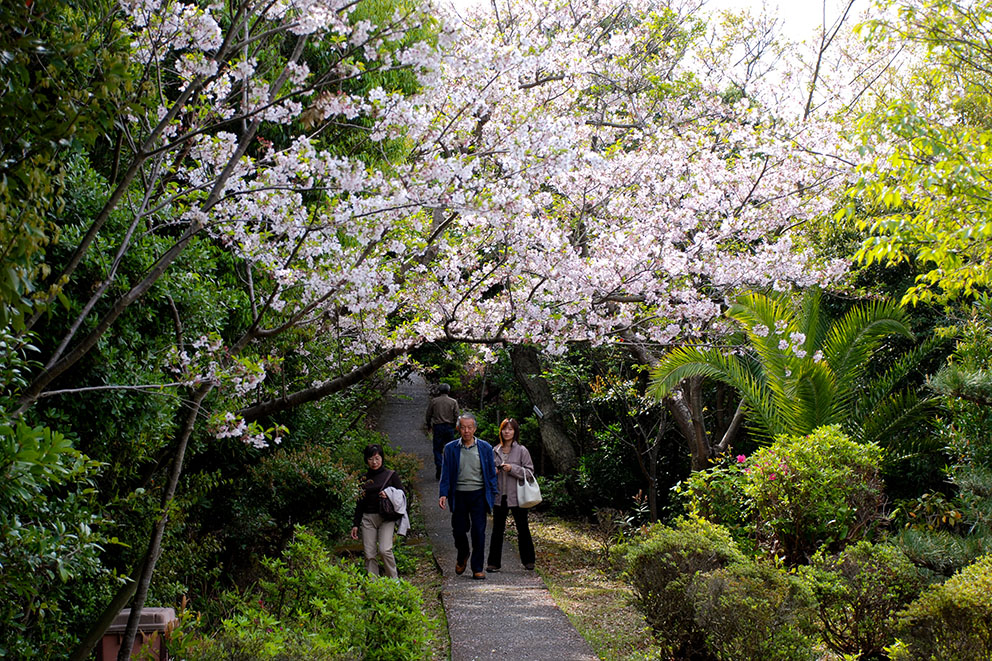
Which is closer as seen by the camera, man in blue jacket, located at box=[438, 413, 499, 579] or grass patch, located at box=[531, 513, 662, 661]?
grass patch, located at box=[531, 513, 662, 661]

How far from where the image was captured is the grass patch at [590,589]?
6.25 m

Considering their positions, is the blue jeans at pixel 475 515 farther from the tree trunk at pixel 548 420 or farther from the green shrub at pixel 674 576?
the tree trunk at pixel 548 420

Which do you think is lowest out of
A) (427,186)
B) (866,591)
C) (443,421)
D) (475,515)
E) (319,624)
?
(866,591)

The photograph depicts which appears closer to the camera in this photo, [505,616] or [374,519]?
[505,616]

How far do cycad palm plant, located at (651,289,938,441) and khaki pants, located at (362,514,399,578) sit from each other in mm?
3044

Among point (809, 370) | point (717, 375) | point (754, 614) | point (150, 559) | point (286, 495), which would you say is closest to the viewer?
point (150, 559)

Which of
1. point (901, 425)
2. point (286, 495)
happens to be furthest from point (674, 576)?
point (901, 425)

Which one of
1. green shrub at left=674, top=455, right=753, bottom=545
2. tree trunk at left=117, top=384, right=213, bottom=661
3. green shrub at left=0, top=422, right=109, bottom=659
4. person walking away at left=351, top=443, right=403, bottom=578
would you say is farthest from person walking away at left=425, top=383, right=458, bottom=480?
green shrub at left=0, top=422, right=109, bottom=659

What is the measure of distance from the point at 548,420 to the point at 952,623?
8573mm

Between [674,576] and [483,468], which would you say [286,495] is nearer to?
[483,468]

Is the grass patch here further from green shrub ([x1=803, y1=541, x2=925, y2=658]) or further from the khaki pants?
the khaki pants

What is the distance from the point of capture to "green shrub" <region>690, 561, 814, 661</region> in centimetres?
455

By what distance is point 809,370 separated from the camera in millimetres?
8539

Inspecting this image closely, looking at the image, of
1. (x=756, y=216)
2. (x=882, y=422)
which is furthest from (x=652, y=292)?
(x=882, y=422)
